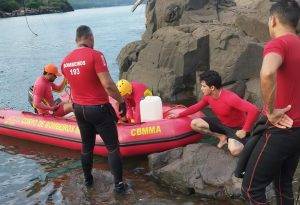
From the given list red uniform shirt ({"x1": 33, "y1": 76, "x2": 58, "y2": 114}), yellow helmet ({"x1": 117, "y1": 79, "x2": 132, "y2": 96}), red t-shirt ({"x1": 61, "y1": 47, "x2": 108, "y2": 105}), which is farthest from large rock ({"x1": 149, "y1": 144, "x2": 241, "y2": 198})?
red uniform shirt ({"x1": 33, "y1": 76, "x2": 58, "y2": 114})

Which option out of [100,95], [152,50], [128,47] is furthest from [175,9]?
[100,95]

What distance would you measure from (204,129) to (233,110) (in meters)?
0.81

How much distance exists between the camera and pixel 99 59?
6398 mm

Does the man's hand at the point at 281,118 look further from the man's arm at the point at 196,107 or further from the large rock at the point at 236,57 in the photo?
the large rock at the point at 236,57

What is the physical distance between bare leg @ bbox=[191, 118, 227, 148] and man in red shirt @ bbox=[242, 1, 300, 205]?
3.46 m

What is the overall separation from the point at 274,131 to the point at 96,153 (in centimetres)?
551

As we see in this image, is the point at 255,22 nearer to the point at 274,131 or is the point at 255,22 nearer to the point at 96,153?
the point at 96,153

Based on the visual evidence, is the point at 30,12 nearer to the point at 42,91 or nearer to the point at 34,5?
the point at 34,5

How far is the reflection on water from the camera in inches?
275

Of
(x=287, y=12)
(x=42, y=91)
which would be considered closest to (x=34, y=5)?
(x=42, y=91)

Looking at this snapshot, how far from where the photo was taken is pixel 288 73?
13.0ft

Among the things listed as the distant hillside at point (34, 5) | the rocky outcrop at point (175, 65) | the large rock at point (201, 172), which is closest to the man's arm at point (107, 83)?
the large rock at point (201, 172)

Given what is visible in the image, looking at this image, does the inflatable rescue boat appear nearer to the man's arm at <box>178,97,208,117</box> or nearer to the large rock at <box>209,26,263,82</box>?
the man's arm at <box>178,97,208,117</box>

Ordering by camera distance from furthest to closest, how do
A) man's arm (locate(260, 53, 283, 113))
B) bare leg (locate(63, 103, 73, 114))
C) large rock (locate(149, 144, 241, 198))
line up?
bare leg (locate(63, 103, 73, 114)) < large rock (locate(149, 144, 241, 198)) < man's arm (locate(260, 53, 283, 113))
